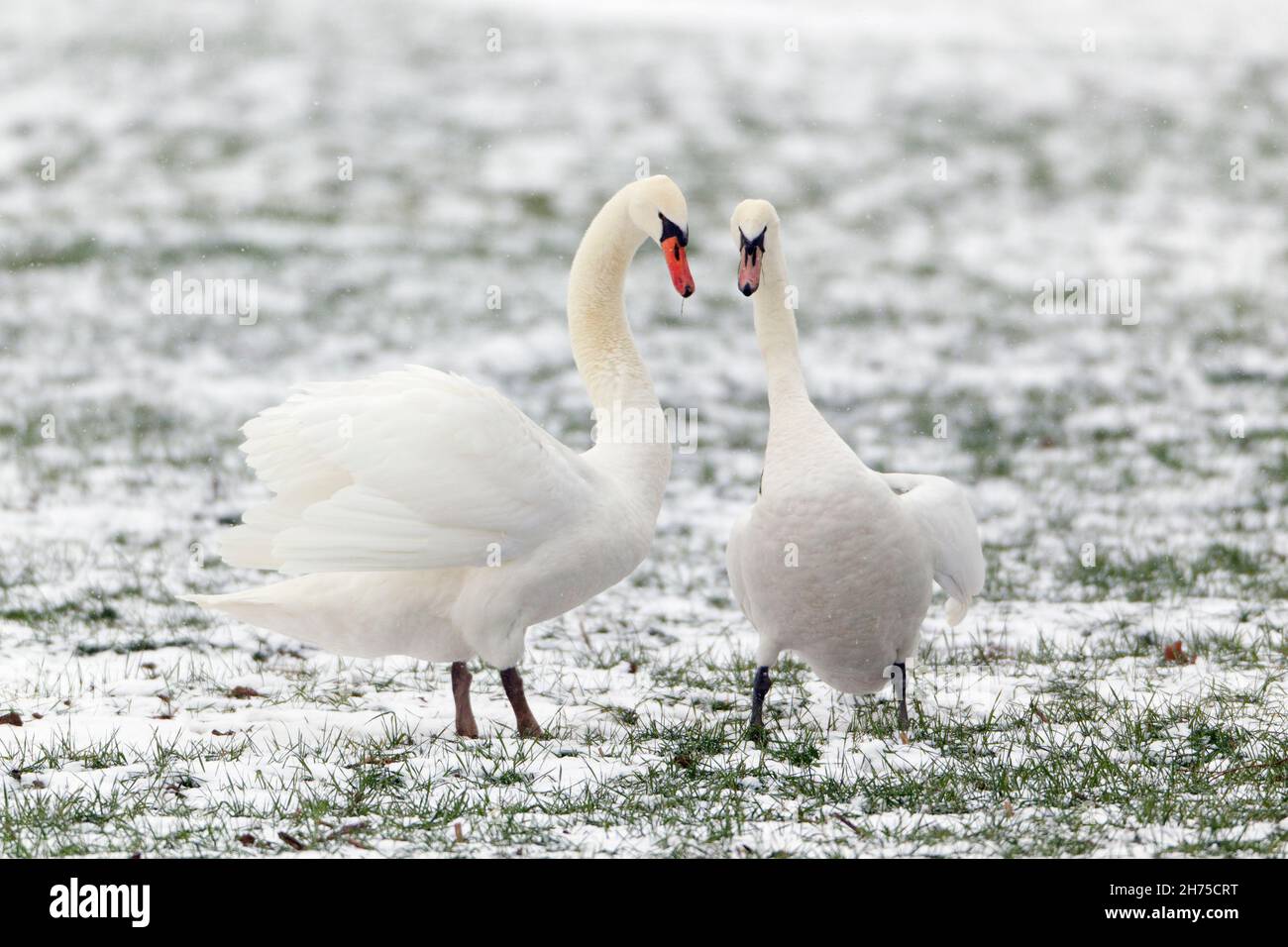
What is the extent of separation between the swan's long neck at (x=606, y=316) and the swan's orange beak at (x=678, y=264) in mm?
251

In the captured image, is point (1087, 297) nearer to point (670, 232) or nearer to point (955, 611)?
point (955, 611)

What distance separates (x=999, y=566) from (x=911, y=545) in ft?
10.1

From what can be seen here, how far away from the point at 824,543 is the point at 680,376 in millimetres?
7896

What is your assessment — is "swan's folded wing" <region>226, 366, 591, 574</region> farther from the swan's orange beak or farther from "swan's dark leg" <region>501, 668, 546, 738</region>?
the swan's orange beak

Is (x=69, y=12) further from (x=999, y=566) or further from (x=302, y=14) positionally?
(x=999, y=566)

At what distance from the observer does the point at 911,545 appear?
4598 mm

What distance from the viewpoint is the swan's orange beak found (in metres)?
4.91

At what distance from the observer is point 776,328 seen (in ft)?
16.5

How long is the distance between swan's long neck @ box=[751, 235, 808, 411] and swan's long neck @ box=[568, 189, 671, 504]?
436 millimetres

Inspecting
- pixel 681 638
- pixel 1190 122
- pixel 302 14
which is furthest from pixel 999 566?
pixel 302 14

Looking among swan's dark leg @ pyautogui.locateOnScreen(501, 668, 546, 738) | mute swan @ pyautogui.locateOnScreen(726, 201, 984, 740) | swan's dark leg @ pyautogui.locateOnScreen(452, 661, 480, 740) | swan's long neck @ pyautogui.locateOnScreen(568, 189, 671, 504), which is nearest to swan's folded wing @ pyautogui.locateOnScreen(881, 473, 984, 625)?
mute swan @ pyautogui.locateOnScreen(726, 201, 984, 740)
